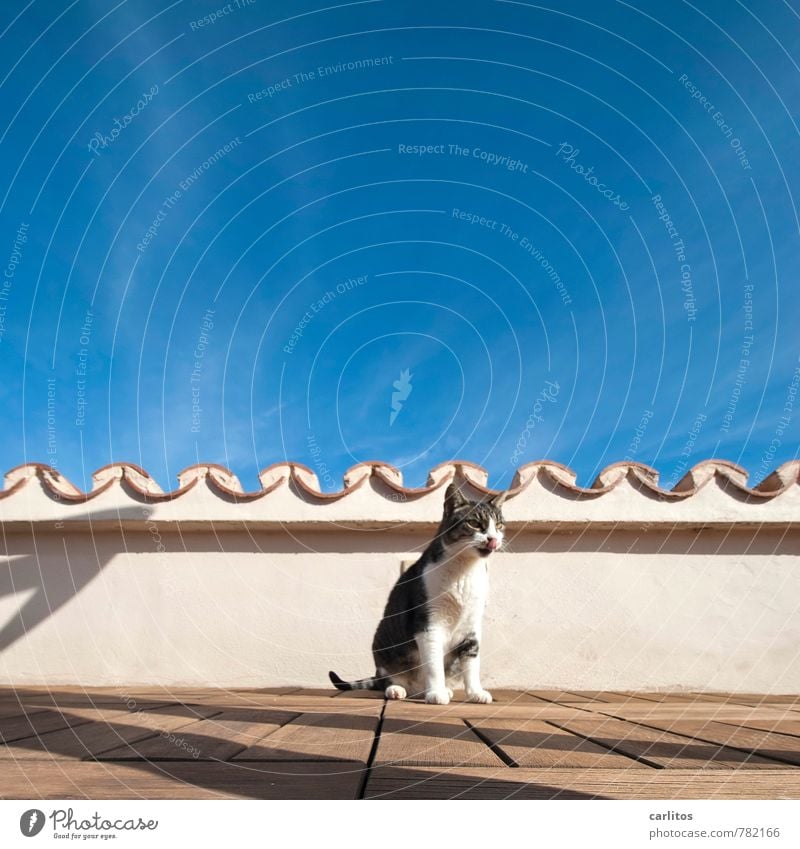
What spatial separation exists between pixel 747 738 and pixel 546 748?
80 centimetres

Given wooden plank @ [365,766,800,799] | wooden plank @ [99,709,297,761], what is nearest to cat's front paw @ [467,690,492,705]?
wooden plank @ [99,709,297,761]

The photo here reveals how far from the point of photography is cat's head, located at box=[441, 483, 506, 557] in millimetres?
2848

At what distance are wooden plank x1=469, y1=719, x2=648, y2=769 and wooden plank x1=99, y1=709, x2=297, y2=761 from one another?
0.70 metres

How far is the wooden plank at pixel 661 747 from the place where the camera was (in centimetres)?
121

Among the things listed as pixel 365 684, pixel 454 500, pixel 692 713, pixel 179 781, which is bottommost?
pixel 179 781

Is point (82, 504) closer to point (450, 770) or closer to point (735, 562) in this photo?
point (450, 770)

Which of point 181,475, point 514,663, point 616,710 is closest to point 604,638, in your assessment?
point 514,663

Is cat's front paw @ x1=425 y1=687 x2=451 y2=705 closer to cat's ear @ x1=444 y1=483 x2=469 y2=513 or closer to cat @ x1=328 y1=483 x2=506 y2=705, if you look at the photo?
cat @ x1=328 y1=483 x2=506 y2=705

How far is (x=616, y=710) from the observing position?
2.25 meters

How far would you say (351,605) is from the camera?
3.93 metres

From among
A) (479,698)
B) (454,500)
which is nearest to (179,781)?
(479,698)

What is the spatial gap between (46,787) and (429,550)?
7.62ft

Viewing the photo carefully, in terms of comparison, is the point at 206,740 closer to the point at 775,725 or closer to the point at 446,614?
the point at 446,614

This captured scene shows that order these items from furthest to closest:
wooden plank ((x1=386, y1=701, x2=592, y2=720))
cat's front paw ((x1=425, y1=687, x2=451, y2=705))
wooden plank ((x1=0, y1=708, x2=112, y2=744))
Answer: cat's front paw ((x1=425, y1=687, x2=451, y2=705))
wooden plank ((x1=386, y1=701, x2=592, y2=720))
wooden plank ((x1=0, y1=708, x2=112, y2=744))
